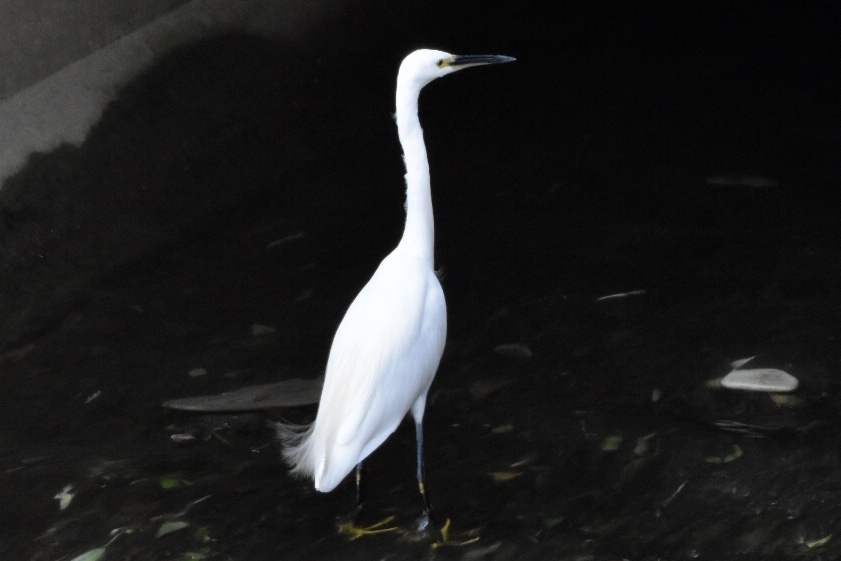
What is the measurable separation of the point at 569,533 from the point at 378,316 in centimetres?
83

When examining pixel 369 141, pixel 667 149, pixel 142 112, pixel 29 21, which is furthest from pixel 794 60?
pixel 29 21

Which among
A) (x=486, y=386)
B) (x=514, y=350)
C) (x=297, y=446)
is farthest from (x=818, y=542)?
(x=297, y=446)

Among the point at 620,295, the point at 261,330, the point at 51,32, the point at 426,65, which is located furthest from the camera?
the point at 51,32

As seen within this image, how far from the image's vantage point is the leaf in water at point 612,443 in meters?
3.53

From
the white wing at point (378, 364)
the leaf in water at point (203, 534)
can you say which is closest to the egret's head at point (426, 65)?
the white wing at point (378, 364)

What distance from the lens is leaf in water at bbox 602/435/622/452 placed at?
3525mm

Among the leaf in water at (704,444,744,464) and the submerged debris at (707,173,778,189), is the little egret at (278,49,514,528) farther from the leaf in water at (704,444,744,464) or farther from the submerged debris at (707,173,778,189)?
the submerged debris at (707,173,778,189)

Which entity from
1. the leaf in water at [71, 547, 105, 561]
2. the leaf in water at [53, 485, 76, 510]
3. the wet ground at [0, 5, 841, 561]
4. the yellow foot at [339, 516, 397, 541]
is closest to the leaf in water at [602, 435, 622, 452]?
the wet ground at [0, 5, 841, 561]

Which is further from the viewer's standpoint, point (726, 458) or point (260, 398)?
point (260, 398)

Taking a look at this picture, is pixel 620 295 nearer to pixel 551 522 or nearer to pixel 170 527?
pixel 551 522

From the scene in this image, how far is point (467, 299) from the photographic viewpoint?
185 inches

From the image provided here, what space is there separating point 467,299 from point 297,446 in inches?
51.5

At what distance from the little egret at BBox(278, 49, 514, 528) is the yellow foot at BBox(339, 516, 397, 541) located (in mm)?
72

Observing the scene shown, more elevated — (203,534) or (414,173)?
(414,173)
